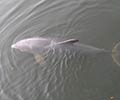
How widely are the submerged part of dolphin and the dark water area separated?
182 mm

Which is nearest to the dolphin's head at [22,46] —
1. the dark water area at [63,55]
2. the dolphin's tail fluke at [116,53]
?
the dark water area at [63,55]

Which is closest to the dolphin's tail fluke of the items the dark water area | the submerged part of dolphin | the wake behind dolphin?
the wake behind dolphin

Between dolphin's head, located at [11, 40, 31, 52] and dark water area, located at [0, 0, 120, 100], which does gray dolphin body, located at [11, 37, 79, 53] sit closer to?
dolphin's head, located at [11, 40, 31, 52]

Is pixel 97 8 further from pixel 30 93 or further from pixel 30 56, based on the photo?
pixel 30 93

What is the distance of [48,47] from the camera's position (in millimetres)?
8391

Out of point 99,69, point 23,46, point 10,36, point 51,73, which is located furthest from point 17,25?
point 99,69

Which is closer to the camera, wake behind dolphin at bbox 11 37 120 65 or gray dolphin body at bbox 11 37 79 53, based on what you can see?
wake behind dolphin at bbox 11 37 120 65

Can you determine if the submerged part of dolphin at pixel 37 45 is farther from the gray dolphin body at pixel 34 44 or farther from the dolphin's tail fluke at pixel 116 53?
the dolphin's tail fluke at pixel 116 53

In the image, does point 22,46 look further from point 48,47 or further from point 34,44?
point 48,47

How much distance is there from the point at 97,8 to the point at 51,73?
364 centimetres

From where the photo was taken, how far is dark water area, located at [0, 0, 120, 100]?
746cm

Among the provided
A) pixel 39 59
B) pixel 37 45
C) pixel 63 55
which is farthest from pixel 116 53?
pixel 37 45

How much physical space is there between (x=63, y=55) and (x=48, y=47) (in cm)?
59

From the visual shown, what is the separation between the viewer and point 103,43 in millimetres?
8523
